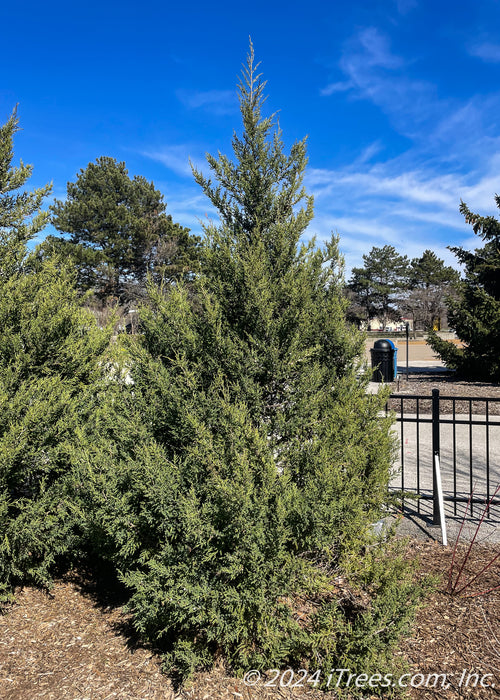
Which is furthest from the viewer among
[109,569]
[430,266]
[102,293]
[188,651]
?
[430,266]

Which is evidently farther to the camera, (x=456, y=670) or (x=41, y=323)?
(x=41, y=323)

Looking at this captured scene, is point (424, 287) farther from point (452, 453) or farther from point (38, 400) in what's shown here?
point (38, 400)

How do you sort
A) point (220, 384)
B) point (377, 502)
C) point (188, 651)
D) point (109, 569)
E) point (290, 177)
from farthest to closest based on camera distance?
point (109, 569) < point (290, 177) < point (377, 502) < point (220, 384) < point (188, 651)

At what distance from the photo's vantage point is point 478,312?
603 inches

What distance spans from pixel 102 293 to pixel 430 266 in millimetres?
49072

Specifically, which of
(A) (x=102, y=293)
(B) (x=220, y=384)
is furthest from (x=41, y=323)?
(A) (x=102, y=293)

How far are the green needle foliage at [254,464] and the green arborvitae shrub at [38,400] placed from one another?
56 centimetres

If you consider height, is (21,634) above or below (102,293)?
below

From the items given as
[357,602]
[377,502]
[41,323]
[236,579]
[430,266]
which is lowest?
[357,602]

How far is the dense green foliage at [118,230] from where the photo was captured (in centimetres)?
2877

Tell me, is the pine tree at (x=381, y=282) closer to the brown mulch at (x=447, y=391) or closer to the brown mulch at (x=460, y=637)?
the brown mulch at (x=447, y=391)

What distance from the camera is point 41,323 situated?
330 centimetres

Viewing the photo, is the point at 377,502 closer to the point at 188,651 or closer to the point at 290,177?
the point at 188,651

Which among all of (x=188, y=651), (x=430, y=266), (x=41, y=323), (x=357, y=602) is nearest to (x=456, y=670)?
(x=357, y=602)
